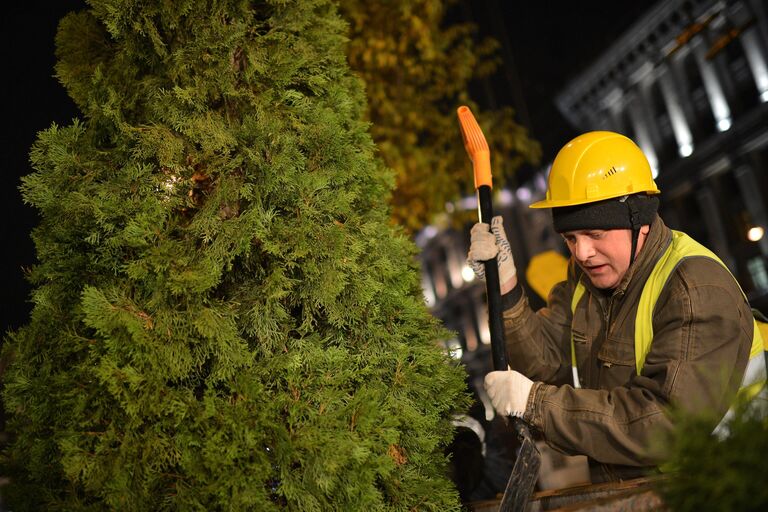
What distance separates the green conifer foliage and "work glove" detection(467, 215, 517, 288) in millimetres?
827

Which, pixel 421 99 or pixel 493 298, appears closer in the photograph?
pixel 493 298

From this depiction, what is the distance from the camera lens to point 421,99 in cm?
1067

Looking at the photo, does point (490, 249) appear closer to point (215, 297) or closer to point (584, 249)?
point (584, 249)

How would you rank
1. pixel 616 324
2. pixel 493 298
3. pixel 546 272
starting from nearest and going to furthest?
pixel 616 324 → pixel 493 298 → pixel 546 272

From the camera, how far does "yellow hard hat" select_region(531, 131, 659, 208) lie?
10.8 ft

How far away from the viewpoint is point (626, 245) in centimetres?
328

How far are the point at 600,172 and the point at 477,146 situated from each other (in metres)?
0.65

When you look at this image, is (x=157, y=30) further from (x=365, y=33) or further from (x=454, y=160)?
(x=454, y=160)

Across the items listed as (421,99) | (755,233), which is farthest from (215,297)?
(755,233)

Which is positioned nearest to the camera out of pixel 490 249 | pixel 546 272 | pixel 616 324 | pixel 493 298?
pixel 616 324

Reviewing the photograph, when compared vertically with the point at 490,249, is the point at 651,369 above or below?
below

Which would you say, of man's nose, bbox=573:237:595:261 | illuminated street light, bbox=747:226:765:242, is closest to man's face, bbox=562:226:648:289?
man's nose, bbox=573:237:595:261

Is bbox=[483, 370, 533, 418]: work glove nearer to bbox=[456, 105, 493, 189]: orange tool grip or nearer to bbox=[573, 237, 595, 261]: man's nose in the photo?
bbox=[573, 237, 595, 261]: man's nose

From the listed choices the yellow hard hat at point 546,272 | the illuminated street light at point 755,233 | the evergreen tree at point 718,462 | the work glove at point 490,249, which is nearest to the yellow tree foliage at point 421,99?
the yellow hard hat at point 546,272
